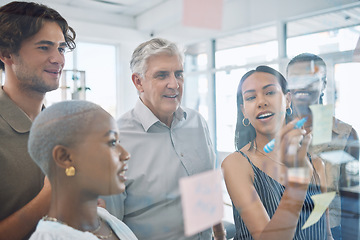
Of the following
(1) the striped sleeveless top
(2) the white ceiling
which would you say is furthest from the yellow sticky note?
(2) the white ceiling

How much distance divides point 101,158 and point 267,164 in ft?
1.52

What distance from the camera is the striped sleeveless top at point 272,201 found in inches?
28.6

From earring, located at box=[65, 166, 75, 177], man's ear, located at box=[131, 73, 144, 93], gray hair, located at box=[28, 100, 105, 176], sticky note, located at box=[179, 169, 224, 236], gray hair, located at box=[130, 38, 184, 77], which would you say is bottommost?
sticky note, located at box=[179, 169, 224, 236]

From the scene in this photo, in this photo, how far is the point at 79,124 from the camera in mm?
436

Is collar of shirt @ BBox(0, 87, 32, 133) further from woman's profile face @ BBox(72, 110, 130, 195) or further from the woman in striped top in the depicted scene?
the woman in striped top

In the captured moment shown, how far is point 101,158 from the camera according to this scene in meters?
0.45

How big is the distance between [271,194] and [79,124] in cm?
53

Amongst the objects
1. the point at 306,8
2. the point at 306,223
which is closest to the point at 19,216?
the point at 306,223

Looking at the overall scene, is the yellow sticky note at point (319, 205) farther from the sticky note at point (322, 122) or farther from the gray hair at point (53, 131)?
the gray hair at point (53, 131)

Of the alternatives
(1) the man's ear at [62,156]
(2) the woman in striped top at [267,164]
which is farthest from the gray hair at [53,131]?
(2) the woman in striped top at [267,164]

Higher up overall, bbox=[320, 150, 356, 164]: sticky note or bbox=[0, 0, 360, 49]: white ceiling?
bbox=[0, 0, 360, 49]: white ceiling

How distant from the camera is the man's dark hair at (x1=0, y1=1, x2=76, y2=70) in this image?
417 mm

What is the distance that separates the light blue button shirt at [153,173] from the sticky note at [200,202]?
0.02m

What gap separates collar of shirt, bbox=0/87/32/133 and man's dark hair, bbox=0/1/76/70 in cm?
5
